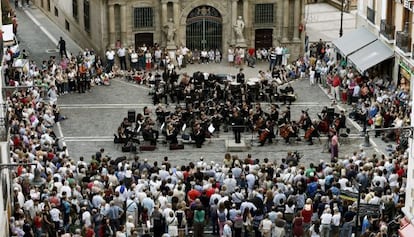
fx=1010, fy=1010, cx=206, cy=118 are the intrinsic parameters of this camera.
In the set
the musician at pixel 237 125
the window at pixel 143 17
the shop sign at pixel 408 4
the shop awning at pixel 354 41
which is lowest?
the musician at pixel 237 125

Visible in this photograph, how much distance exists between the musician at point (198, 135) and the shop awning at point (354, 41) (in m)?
14.4

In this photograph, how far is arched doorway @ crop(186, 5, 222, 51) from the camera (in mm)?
60625

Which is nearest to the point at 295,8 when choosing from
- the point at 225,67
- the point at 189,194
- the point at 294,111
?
the point at 225,67

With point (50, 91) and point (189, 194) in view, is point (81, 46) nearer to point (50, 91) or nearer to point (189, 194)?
point (50, 91)

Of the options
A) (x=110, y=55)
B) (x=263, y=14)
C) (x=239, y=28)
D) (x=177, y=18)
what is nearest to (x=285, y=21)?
(x=263, y=14)

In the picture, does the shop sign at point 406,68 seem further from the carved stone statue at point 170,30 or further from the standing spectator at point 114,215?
the standing spectator at point 114,215

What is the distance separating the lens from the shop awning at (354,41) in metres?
55.0

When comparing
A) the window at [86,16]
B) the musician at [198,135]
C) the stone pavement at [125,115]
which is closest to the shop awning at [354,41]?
the stone pavement at [125,115]

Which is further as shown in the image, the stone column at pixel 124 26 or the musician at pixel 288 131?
the stone column at pixel 124 26

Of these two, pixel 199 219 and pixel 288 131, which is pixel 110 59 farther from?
pixel 199 219

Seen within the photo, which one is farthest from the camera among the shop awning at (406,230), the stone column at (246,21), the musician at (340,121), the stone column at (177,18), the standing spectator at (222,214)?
the stone column at (246,21)

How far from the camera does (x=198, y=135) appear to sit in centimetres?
4366

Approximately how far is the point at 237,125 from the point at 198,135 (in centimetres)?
182

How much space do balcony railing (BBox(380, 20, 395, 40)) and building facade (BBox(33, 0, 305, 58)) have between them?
29.2 ft
